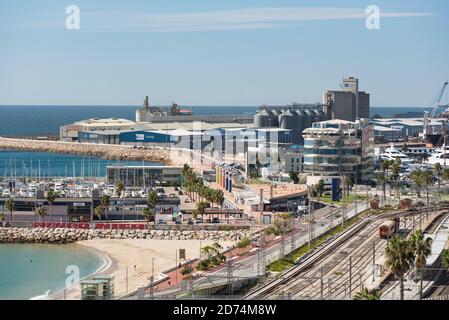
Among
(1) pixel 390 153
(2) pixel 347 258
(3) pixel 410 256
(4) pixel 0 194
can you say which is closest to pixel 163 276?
(2) pixel 347 258

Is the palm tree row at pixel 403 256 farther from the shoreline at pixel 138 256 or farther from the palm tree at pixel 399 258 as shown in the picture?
the shoreline at pixel 138 256

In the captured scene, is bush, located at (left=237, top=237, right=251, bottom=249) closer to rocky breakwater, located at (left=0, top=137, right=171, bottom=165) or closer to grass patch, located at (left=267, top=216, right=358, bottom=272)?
grass patch, located at (left=267, top=216, right=358, bottom=272)

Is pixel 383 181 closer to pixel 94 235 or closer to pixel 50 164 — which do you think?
pixel 94 235

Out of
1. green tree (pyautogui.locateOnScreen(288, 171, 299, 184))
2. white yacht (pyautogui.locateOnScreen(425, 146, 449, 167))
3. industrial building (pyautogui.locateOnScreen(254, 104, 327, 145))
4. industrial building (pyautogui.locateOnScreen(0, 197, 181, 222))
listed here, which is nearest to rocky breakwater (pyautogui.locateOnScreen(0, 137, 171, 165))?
industrial building (pyautogui.locateOnScreen(254, 104, 327, 145))

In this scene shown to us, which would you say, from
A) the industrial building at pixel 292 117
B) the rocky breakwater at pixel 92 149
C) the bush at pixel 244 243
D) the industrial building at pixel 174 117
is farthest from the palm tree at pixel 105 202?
the industrial building at pixel 174 117

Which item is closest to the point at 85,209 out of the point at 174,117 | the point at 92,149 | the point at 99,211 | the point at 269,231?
the point at 99,211
